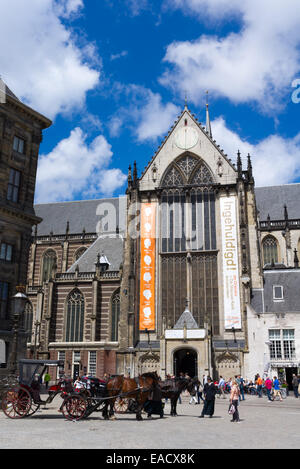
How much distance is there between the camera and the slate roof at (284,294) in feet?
117

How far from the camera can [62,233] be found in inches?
2279

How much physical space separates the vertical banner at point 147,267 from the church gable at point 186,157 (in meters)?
2.87

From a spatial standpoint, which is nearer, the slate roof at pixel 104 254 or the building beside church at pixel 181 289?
the building beside church at pixel 181 289

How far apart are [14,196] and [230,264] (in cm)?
1991

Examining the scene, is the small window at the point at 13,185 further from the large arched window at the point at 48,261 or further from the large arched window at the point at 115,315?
the large arched window at the point at 48,261

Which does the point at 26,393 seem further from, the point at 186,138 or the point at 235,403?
the point at 186,138

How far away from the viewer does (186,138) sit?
42.6 meters

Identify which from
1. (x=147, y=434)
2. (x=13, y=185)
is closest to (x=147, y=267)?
(x=13, y=185)

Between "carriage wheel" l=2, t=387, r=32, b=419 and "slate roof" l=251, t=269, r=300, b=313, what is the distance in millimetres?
25229

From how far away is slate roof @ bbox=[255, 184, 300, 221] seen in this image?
51675 mm

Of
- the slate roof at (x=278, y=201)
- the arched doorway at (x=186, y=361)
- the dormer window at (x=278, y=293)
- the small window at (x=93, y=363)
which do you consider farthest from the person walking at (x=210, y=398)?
the slate roof at (x=278, y=201)
